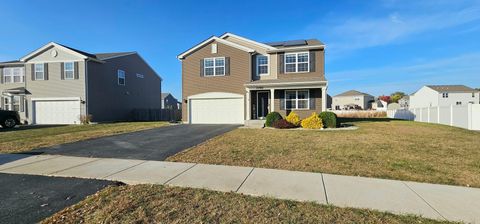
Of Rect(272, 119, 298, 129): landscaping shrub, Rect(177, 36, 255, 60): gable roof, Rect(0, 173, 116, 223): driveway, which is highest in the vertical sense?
Rect(177, 36, 255, 60): gable roof

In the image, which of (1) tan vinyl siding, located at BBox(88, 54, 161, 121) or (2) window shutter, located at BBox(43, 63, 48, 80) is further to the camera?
(1) tan vinyl siding, located at BBox(88, 54, 161, 121)

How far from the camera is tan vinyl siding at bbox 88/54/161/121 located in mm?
21969

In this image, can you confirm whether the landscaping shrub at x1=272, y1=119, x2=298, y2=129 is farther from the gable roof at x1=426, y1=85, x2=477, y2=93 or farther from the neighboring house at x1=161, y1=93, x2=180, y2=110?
the gable roof at x1=426, y1=85, x2=477, y2=93

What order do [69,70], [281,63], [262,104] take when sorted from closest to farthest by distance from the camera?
[281,63] < [262,104] < [69,70]

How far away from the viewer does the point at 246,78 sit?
732 inches

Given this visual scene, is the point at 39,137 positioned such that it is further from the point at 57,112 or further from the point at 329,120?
the point at 329,120

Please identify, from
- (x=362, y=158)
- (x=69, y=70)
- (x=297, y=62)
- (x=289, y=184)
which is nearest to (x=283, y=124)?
(x=297, y=62)

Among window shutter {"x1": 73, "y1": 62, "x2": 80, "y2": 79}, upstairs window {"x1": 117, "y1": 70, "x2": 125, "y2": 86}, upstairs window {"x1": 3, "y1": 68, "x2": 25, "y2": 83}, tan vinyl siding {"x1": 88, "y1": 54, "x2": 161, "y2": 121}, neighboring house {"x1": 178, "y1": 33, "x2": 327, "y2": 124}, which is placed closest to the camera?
neighboring house {"x1": 178, "y1": 33, "x2": 327, "y2": 124}

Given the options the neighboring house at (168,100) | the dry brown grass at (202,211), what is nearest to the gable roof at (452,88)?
the neighboring house at (168,100)

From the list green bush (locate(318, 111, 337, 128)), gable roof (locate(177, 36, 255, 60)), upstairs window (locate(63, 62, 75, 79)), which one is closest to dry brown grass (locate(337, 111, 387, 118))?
green bush (locate(318, 111, 337, 128))

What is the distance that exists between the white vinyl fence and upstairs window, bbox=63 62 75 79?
30585mm

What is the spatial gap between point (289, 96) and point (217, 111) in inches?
231

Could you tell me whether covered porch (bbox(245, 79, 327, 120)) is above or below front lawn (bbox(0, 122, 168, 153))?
above

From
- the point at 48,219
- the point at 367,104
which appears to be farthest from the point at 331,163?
the point at 367,104
